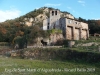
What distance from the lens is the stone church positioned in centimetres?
4816

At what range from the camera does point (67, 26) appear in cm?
4828

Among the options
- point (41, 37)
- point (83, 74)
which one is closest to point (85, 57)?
point (83, 74)

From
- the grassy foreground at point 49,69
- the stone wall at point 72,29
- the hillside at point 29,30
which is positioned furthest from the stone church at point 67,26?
the grassy foreground at point 49,69

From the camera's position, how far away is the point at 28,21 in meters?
99.3

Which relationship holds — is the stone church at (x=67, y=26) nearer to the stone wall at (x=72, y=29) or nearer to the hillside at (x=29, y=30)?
the stone wall at (x=72, y=29)

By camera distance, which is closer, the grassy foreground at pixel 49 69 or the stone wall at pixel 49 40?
the grassy foreground at pixel 49 69

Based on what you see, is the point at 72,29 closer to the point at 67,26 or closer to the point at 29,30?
the point at 67,26

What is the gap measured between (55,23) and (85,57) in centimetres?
2304

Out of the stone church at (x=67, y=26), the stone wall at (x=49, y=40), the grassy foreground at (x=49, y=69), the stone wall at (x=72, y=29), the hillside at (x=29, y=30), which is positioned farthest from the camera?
the stone church at (x=67, y=26)

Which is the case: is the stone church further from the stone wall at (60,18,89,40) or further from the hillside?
the hillside

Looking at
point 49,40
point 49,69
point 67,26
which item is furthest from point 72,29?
point 49,69

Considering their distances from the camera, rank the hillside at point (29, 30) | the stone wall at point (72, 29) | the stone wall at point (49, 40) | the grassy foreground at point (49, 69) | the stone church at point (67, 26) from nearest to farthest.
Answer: the grassy foreground at point (49, 69)
the stone wall at point (49, 40)
the hillside at point (29, 30)
the stone wall at point (72, 29)
the stone church at point (67, 26)

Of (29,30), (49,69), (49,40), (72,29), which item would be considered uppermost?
(29,30)

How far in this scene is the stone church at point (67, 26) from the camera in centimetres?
4816
